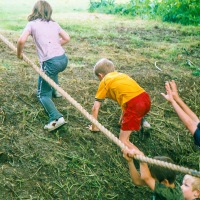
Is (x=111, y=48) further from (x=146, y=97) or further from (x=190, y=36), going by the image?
(x=146, y=97)

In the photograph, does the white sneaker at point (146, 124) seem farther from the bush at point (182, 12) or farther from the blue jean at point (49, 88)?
the bush at point (182, 12)

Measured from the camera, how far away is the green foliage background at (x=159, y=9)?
1046cm

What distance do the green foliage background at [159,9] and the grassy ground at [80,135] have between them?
178 inches

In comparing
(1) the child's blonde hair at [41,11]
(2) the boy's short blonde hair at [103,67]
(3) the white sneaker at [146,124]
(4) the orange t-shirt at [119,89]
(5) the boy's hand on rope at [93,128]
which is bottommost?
(3) the white sneaker at [146,124]

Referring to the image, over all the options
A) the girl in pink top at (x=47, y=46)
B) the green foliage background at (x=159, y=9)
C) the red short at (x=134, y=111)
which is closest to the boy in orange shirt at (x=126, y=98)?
the red short at (x=134, y=111)

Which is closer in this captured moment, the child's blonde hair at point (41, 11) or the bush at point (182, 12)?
the child's blonde hair at point (41, 11)

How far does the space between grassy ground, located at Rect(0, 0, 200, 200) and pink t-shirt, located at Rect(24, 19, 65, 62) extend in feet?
2.37

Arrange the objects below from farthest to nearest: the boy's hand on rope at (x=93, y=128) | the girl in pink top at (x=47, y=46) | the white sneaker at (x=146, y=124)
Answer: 1. the white sneaker at (x=146, y=124)
2. the boy's hand on rope at (x=93, y=128)
3. the girl in pink top at (x=47, y=46)

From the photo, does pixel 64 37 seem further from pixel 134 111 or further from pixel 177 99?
pixel 177 99

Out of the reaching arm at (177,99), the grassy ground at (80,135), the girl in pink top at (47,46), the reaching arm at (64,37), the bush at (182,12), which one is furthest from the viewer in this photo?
the bush at (182,12)

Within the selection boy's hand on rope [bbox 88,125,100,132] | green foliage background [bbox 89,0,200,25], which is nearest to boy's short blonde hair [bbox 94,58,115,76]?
boy's hand on rope [bbox 88,125,100,132]

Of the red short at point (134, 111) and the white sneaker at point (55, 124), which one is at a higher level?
the red short at point (134, 111)

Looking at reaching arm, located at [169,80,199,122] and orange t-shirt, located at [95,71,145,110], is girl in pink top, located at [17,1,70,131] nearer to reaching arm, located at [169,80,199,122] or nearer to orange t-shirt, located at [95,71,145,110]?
orange t-shirt, located at [95,71,145,110]

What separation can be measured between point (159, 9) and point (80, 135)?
8.90 m
